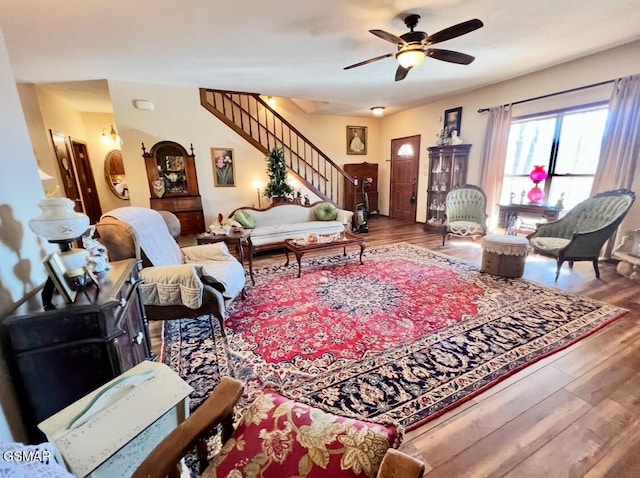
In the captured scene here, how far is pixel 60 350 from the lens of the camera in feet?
3.52

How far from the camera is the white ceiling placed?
2.36 m

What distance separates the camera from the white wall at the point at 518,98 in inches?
135

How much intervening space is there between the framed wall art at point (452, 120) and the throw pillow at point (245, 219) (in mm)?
4222

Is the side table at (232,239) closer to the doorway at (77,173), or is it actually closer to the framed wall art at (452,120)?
the doorway at (77,173)

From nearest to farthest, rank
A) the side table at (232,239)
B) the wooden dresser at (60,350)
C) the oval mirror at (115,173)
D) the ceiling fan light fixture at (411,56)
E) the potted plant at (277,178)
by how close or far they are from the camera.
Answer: the wooden dresser at (60,350), the ceiling fan light fixture at (411,56), the side table at (232,239), the potted plant at (277,178), the oval mirror at (115,173)

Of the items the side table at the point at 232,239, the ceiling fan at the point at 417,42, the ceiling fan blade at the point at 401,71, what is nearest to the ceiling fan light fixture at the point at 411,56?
the ceiling fan at the point at 417,42

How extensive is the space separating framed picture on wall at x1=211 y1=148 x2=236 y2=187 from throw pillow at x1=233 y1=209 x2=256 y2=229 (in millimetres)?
894

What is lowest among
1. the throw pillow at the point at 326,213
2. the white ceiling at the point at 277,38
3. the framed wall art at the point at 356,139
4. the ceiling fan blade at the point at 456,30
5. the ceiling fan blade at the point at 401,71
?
the throw pillow at the point at 326,213

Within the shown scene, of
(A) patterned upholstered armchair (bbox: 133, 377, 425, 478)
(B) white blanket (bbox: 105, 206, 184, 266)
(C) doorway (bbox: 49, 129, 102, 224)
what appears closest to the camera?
(A) patterned upholstered armchair (bbox: 133, 377, 425, 478)

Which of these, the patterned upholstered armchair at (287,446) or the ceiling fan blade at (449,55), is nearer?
the patterned upholstered armchair at (287,446)

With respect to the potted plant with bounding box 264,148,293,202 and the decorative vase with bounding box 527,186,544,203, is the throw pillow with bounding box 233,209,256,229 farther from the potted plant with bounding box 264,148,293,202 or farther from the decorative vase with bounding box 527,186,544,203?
the decorative vase with bounding box 527,186,544,203

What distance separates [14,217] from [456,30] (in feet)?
10.2

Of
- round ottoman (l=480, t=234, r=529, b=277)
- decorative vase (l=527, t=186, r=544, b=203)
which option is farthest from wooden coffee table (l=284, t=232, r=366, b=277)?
decorative vase (l=527, t=186, r=544, b=203)

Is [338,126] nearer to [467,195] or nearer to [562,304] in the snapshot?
[467,195]
